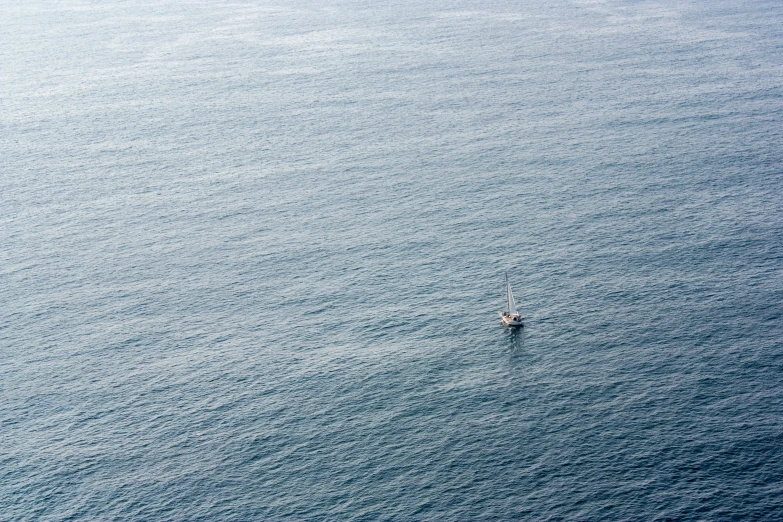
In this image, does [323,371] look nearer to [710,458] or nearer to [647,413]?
[647,413]

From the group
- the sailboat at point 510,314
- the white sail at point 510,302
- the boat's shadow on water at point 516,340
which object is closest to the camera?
the boat's shadow on water at point 516,340

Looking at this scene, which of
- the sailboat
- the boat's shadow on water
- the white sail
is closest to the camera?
the boat's shadow on water

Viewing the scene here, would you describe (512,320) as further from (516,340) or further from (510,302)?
(516,340)

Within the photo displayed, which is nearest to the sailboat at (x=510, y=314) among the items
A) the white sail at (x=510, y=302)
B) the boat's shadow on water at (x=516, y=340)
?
the white sail at (x=510, y=302)

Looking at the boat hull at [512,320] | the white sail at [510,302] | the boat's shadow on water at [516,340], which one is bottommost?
the boat's shadow on water at [516,340]

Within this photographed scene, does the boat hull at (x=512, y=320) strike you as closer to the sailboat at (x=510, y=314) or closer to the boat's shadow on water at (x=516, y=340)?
the sailboat at (x=510, y=314)

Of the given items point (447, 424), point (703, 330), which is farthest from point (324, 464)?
point (703, 330)

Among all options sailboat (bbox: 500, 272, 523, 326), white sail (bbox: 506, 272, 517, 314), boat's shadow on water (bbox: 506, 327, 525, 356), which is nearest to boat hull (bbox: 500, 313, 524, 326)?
sailboat (bbox: 500, 272, 523, 326)

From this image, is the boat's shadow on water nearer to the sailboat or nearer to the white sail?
the sailboat
